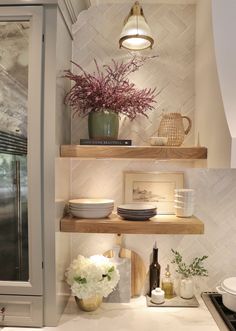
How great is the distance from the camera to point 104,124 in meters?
1.55

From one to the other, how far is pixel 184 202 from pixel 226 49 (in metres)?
0.72

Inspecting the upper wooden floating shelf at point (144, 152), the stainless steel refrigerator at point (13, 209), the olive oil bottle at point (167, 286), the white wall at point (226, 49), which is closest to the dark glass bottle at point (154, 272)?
the olive oil bottle at point (167, 286)

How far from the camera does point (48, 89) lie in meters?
1.38

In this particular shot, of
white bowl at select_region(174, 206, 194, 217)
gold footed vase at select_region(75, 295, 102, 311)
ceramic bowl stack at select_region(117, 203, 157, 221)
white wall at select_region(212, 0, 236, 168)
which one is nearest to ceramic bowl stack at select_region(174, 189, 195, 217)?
white bowl at select_region(174, 206, 194, 217)

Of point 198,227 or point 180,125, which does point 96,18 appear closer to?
point 180,125

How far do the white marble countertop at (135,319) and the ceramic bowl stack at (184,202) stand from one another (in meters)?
0.49

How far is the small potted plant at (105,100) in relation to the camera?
5.02 feet

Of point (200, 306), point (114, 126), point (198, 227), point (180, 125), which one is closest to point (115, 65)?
point (114, 126)

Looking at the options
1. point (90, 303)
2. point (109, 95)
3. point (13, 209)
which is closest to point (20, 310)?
point (90, 303)

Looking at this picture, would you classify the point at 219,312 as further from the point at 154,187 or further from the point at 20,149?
the point at 20,149

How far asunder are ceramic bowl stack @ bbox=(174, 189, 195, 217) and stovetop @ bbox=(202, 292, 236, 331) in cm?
48

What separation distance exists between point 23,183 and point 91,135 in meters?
0.42

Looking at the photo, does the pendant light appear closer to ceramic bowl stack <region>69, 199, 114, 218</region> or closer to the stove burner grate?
ceramic bowl stack <region>69, 199, 114, 218</region>

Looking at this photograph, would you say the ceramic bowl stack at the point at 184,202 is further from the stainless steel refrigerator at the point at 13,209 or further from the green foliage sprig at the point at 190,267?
the stainless steel refrigerator at the point at 13,209
